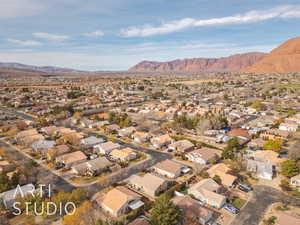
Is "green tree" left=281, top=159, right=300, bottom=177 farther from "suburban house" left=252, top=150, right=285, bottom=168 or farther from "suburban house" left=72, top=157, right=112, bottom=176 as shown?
"suburban house" left=72, top=157, right=112, bottom=176

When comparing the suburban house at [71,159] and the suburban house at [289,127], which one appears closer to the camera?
the suburban house at [71,159]

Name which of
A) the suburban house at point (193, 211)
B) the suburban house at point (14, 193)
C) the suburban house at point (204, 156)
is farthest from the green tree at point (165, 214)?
the suburban house at point (14, 193)

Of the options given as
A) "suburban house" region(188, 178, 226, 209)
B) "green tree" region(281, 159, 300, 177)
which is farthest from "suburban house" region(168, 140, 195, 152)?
"green tree" region(281, 159, 300, 177)

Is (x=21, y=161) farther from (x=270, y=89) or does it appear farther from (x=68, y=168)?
(x=270, y=89)

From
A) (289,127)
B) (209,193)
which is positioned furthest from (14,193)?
(289,127)

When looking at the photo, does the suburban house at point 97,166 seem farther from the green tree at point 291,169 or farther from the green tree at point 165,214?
the green tree at point 291,169

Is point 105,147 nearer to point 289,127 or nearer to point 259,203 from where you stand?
point 259,203

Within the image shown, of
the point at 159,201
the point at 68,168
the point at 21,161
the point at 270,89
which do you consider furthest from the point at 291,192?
the point at 270,89
